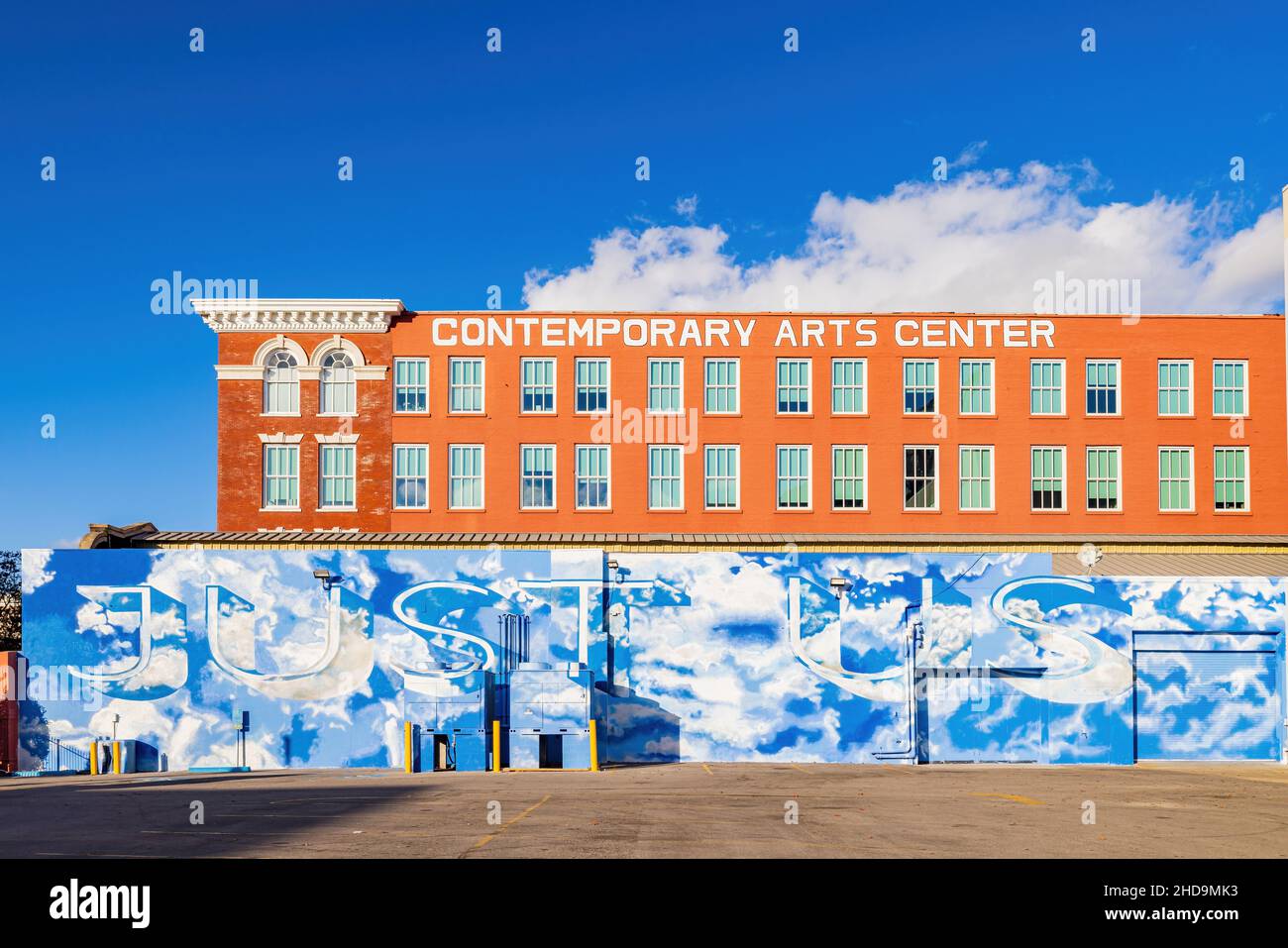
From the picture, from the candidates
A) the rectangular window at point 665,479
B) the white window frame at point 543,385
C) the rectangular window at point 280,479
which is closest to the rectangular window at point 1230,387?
the rectangular window at point 665,479

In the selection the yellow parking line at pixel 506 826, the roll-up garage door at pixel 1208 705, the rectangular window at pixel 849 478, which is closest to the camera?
the yellow parking line at pixel 506 826

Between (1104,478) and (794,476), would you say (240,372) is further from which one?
(1104,478)

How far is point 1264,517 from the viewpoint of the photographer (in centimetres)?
4625

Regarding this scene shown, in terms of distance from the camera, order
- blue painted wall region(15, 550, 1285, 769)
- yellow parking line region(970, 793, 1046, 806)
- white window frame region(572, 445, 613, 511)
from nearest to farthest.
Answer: yellow parking line region(970, 793, 1046, 806) → blue painted wall region(15, 550, 1285, 769) → white window frame region(572, 445, 613, 511)

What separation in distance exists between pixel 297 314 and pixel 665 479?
16.4 meters

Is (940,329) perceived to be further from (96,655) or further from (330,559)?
(96,655)

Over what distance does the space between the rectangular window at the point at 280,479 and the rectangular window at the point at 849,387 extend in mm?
22207

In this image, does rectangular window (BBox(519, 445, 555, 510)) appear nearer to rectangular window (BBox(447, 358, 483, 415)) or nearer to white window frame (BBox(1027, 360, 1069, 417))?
rectangular window (BBox(447, 358, 483, 415))

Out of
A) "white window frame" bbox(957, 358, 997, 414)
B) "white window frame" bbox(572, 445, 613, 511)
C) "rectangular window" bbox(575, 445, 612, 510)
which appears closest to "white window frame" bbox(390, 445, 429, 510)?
"white window frame" bbox(572, 445, 613, 511)

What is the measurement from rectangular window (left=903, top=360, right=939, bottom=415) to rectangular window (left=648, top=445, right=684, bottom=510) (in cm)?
968

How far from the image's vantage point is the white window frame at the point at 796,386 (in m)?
45.9

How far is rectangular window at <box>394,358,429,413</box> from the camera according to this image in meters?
45.9

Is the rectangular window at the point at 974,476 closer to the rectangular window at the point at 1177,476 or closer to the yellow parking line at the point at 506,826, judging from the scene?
the rectangular window at the point at 1177,476
